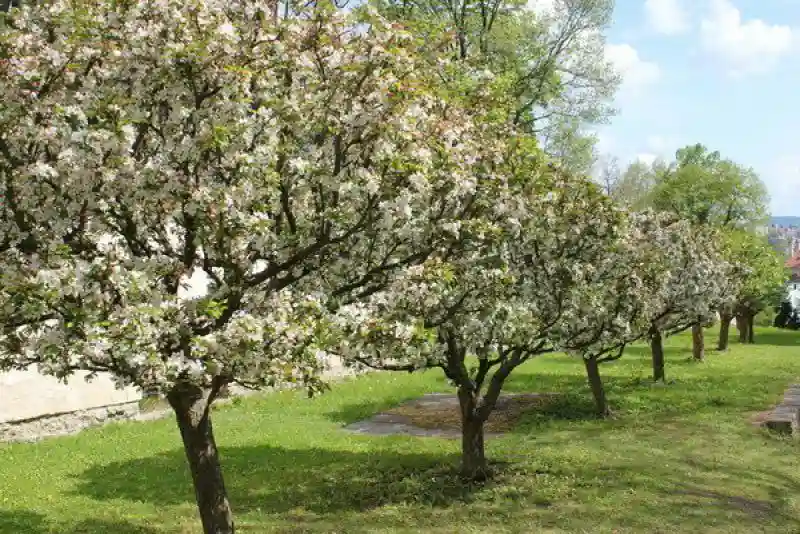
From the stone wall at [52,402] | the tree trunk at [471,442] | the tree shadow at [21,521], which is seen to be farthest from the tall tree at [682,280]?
the tree shadow at [21,521]

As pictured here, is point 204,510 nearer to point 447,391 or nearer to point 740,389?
point 447,391

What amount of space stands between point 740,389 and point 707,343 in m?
30.3

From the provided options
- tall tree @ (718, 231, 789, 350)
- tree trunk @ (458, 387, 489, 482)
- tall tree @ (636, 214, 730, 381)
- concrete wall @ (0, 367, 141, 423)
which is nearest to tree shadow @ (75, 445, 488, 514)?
tree trunk @ (458, 387, 489, 482)

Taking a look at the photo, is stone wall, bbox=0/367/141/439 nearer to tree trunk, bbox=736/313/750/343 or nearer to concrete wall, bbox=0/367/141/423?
concrete wall, bbox=0/367/141/423

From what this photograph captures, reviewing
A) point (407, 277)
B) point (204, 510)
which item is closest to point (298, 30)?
point (407, 277)

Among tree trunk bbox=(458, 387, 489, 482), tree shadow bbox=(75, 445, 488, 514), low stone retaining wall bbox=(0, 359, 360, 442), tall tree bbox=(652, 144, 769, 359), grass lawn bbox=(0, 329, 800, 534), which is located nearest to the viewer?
grass lawn bbox=(0, 329, 800, 534)

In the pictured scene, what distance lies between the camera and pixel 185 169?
884 cm

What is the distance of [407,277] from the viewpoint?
1062cm

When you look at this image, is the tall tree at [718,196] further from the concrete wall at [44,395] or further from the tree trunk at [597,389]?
the concrete wall at [44,395]

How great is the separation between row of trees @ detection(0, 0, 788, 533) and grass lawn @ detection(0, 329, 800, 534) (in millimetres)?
4001

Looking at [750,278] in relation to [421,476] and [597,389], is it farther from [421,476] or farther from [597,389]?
[421,476]

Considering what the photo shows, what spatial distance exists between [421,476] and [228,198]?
10.5 metres

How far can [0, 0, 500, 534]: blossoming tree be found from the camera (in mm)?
7980

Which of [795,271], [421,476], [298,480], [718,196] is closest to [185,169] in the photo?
[298,480]
